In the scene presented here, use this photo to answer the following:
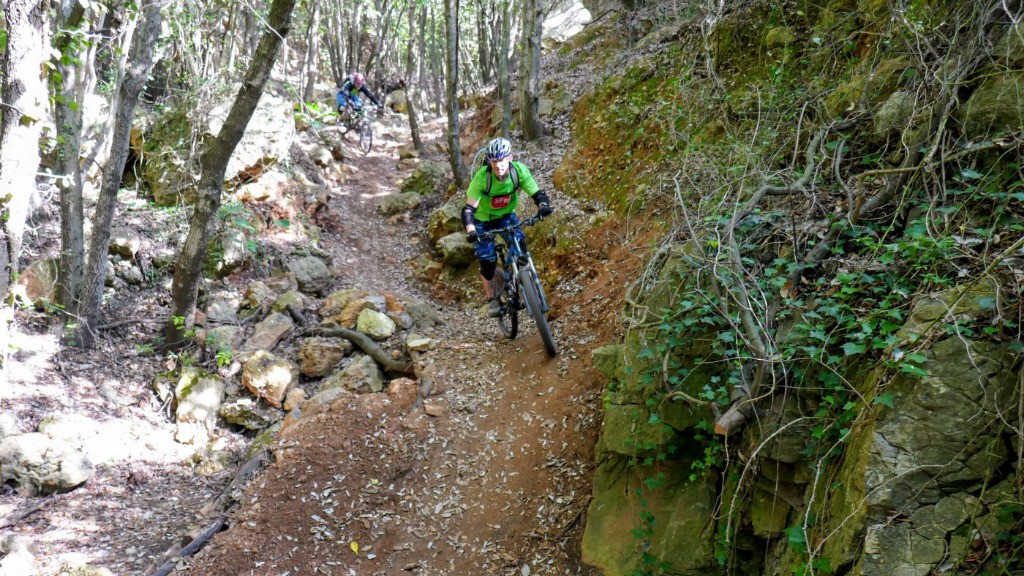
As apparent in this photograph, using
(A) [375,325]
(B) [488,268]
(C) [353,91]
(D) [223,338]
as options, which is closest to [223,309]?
(D) [223,338]

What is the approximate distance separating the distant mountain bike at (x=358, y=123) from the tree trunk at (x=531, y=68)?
21.5 feet

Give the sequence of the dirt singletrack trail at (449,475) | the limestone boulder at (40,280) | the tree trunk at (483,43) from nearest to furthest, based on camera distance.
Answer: the dirt singletrack trail at (449,475) < the limestone boulder at (40,280) < the tree trunk at (483,43)

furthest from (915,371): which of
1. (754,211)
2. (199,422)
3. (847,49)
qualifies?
(199,422)

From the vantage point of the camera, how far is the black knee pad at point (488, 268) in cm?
595

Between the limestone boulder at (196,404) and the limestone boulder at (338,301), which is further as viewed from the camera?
the limestone boulder at (338,301)

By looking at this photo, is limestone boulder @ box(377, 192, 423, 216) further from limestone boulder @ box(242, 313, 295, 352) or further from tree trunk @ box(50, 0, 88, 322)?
tree trunk @ box(50, 0, 88, 322)

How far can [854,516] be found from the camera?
2.29 meters

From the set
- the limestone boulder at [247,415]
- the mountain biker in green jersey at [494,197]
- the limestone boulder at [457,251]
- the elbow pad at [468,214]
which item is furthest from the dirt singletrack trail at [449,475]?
the limestone boulder at [457,251]

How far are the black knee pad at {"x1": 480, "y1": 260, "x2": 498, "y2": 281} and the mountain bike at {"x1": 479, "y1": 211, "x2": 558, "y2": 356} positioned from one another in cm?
6

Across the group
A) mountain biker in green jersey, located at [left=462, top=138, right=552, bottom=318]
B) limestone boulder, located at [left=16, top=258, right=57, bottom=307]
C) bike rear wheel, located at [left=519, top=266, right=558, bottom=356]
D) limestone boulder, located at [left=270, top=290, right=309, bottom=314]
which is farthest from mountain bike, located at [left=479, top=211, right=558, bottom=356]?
limestone boulder, located at [left=16, top=258, right=57, bottom=307]

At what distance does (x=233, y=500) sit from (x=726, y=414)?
422 centimetres

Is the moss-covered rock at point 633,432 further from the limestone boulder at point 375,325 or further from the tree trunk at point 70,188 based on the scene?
the tree trunk at point 70,188

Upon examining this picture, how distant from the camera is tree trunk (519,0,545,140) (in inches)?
415

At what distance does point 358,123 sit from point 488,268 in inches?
479
